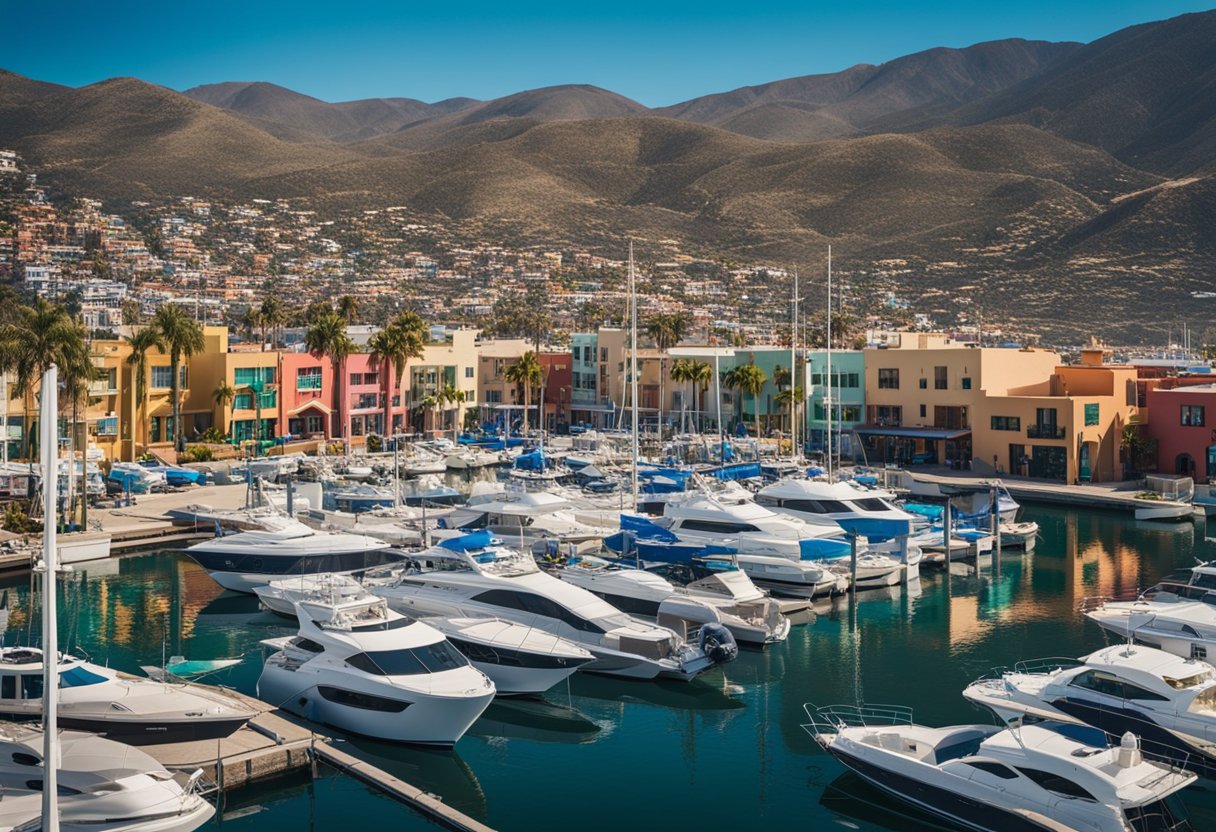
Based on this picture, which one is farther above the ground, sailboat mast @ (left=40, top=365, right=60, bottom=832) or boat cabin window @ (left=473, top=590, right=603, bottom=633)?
sailboat mast @ (left=40, top=365, right=60, bottom=832)

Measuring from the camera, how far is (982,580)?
4184 cm

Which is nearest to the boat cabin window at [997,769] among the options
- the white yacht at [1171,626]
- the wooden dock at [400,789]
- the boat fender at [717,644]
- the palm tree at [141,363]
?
the white yacht at [1171,626]

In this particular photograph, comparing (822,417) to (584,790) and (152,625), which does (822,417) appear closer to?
(152,625)

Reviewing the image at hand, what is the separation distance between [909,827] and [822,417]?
57050 millimetres

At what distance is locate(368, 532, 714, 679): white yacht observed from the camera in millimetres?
28203

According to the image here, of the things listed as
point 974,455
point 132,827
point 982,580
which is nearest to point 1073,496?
point 974,455

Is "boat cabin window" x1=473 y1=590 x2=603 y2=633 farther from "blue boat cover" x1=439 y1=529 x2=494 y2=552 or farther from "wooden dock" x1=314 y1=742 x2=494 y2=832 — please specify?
"wooden dock" x1=314 y1=742 x2=494 y2=832

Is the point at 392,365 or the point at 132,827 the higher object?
the point at 392,365

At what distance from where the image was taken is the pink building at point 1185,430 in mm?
62438

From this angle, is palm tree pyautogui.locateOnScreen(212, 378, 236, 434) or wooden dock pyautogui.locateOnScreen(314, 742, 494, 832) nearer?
wooden dock pyautogui.locateOnScreen(314, 742, 494, 832)

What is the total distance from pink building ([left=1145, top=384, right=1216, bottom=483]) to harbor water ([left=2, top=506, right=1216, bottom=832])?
69.5 ft

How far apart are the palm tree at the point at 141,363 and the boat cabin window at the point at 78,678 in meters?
44.9

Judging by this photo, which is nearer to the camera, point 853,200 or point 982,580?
point 982,580

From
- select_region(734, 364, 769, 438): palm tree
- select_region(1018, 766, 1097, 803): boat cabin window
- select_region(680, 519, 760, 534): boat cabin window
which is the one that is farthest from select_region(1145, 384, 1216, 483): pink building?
select_region(1018, 766, 1097, 803): boat cabin window
